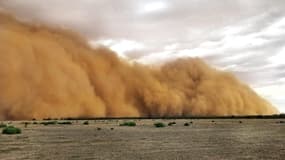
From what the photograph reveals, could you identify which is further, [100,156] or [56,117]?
[56,117]

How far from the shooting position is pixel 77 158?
13.5 metres

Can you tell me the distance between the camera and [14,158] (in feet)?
44.9

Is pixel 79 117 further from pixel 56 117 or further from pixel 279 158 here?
pixel 279 158

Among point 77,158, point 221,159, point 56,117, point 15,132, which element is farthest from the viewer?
point 56,117

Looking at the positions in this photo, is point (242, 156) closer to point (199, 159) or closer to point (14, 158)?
point (199, 159)

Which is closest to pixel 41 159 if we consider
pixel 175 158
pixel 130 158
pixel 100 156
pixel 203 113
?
pixel 100 156

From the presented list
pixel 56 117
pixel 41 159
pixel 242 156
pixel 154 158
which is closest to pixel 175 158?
pixel 154 158

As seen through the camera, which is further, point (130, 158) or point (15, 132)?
point (15, 132)

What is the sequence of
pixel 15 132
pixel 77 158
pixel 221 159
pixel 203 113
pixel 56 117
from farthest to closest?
pixel 203 113, pixel 56 117, pixel 15 132, pixel 77 158, pixel 221 159

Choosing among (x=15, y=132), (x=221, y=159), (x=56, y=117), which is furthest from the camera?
(x=56, y=117)

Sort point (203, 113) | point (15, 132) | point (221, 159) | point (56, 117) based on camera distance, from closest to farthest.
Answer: point (221, 159)
point (15, 132)
point (56, 117)
point (203, 113)

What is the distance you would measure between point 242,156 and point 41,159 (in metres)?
6.29

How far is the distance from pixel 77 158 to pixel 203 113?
344ft

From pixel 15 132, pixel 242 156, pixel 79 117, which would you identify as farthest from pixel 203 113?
pixel 242 156
